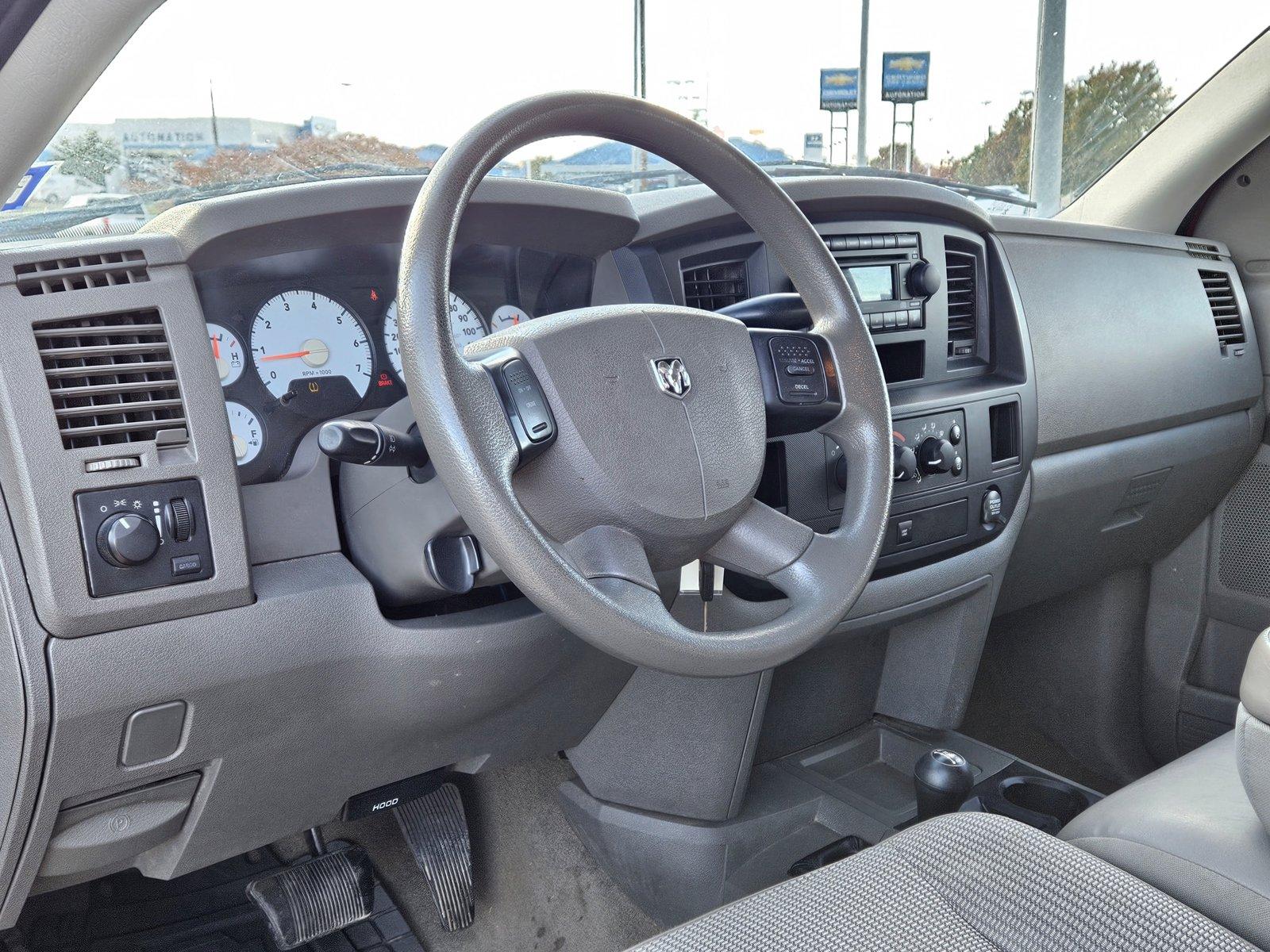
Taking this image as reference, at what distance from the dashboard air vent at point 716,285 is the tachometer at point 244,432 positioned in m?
0.59

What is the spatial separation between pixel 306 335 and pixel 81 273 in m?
0.26

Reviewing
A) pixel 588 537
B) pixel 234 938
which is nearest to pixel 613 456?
pixel 588 537

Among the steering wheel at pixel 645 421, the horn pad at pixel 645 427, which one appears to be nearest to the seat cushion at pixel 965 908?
the steering wheel at pixel 645 421

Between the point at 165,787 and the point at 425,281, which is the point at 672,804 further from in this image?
the point at 425,281

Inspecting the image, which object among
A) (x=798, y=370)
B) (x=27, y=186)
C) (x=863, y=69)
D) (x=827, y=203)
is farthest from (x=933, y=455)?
(x=27, y=186)

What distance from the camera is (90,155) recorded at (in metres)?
1.16

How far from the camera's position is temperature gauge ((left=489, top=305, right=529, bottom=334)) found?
4.71 ft

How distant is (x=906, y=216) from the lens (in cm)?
175

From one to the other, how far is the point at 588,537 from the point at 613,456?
0.25 ft

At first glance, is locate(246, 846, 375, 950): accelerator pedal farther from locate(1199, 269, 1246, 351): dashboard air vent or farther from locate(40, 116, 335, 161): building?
locate(1199, 269, 1246, 351): dashboard air vent

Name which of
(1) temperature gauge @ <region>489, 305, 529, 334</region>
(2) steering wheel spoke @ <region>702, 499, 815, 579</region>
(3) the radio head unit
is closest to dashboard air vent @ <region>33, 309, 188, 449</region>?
(1) temperature gauge @ <region>489, 305, 529, 334</region>

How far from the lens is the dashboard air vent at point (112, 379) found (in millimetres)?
1080

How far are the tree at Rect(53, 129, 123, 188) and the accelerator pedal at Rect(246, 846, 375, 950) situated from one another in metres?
1.03

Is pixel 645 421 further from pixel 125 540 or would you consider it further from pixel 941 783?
pixel 941 783
